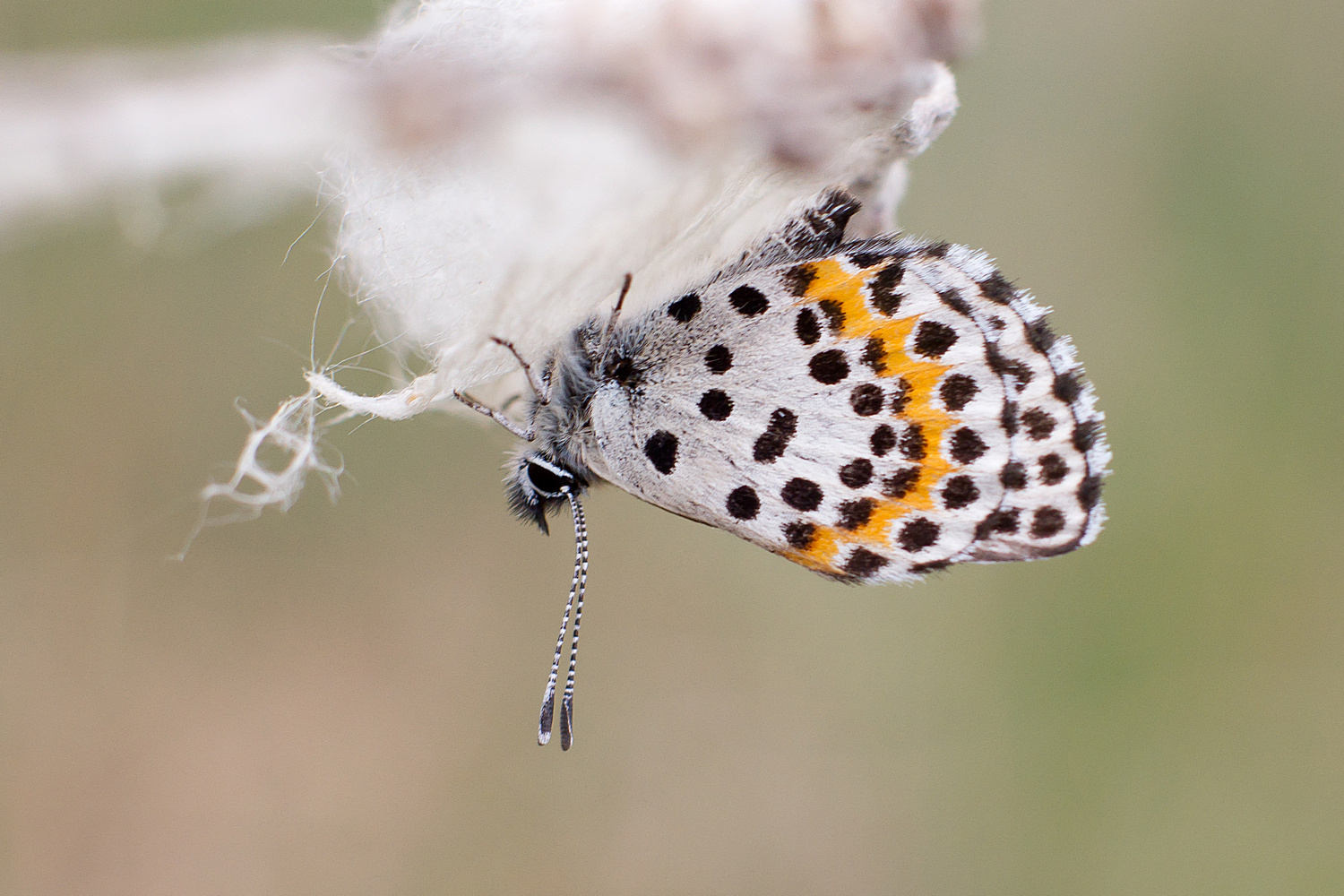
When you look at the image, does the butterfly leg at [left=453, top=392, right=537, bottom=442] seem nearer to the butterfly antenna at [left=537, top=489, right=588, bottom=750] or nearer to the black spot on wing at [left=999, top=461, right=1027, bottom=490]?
the butterfly antenna at [left=537, top=489, right=588, bottom=750]

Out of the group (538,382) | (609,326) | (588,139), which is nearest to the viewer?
(588,139)

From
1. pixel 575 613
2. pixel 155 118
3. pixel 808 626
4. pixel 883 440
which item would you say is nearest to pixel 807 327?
pixel 883 440

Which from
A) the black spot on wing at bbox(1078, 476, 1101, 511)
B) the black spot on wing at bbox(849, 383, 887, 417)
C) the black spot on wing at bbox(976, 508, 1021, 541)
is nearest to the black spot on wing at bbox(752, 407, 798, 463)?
the black spot on wing at bbox(849, 383, 887, 417)

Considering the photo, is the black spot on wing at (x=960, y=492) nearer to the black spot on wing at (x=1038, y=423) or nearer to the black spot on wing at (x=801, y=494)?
the black spot on wing at (x=1038, y=423)

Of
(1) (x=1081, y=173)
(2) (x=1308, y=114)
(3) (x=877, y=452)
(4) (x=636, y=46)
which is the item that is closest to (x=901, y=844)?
(3) (x=877, y=452)

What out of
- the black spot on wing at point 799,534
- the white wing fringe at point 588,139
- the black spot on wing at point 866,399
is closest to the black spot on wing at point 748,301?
the white wing fringe at point 588,139

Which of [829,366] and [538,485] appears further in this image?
[538,485]

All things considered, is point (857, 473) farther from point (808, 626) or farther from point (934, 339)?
point (808, 626)

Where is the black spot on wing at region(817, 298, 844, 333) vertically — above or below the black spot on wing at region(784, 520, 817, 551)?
above
